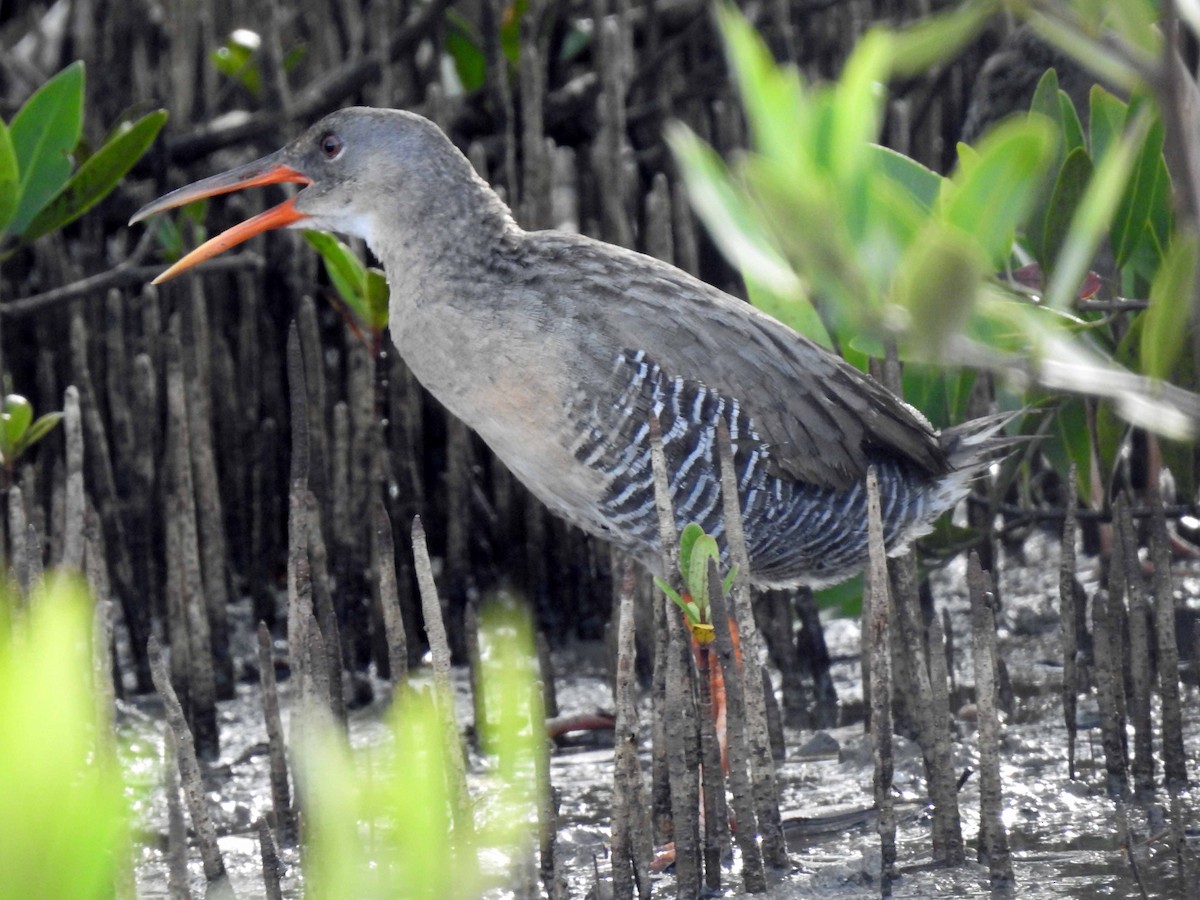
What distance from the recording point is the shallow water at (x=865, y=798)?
2.67 metres

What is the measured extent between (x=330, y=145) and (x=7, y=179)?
0.67 metres

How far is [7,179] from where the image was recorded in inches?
136

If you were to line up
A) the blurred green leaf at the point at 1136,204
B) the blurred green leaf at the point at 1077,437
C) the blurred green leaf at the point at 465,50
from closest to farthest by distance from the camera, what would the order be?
the blurred green leaf at the point at 1136,204 < the blurred green leaf at the point at 1077,437 < the blurred green leaf at the point at 465,50

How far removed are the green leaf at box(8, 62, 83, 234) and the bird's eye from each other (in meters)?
0.60

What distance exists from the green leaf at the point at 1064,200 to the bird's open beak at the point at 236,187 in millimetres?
1461

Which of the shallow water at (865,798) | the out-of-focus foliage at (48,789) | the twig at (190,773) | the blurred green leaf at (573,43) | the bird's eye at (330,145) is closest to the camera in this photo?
the out-of-focus foliage at (48,789)

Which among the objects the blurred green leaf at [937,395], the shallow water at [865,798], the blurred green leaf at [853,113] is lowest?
the shallow water at [865,798]

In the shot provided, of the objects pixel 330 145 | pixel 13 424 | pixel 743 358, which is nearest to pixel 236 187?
pixel 330 145

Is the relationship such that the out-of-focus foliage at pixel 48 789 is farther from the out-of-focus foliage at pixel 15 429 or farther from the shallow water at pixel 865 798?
the out-of-focus foliage at pixel 15 429

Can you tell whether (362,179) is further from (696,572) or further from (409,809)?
(409,809)

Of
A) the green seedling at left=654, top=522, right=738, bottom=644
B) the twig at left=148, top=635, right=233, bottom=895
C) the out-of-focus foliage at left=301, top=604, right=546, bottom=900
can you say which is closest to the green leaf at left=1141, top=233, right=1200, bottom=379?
the out-of-focus foliage at left=301, top=604, right=546, bottom=900

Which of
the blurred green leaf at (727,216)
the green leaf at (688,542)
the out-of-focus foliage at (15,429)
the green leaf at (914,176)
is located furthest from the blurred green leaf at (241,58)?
the blurred green leaf at (727,216)

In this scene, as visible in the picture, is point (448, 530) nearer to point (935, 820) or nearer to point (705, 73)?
point (705, 73)

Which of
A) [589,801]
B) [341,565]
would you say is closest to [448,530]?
[341,565]
